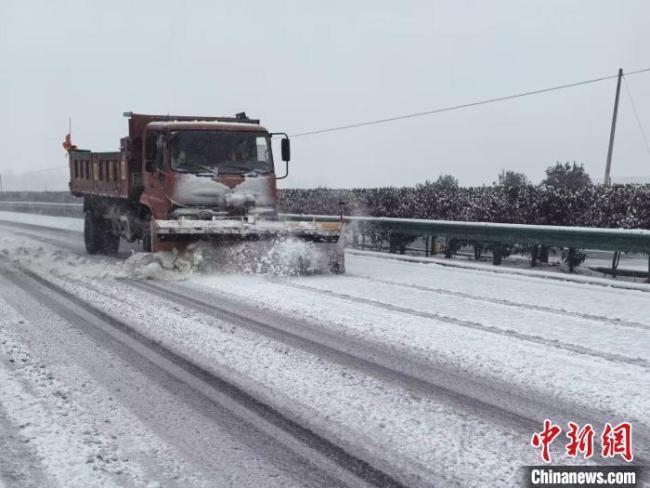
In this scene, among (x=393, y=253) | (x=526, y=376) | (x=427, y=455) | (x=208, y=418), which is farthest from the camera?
(x=393, y=253)

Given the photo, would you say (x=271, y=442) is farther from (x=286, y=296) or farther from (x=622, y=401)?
(x=286, y=296)

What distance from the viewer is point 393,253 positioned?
15.8m

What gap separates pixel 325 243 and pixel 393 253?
5.00m

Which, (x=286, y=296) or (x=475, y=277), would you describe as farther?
(x=475, y=277)

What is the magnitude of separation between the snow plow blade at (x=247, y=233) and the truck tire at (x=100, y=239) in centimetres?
481

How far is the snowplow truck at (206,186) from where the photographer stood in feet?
33.9

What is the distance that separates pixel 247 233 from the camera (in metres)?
10.4

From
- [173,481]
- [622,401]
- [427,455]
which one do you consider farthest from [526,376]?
[173,481]

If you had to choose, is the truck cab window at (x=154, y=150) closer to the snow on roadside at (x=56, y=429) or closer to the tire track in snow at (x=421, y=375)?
the tire track in snow at (x=421, y=375)

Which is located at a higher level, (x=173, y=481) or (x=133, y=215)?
(x=133, y=215)

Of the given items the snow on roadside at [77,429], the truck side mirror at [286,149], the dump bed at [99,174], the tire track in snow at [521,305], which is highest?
the truck side mirror at [286,149]

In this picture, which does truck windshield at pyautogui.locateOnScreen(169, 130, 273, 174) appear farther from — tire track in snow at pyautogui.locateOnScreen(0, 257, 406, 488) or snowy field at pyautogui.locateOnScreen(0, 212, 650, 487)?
tire track in snow at pyautogui.locateOnScreen(0, 257, 406, 488)

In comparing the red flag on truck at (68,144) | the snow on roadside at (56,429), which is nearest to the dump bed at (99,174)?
the red flag on truck at (68,144)

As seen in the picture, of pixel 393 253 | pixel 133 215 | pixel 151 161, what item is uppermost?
pixel 151 161
